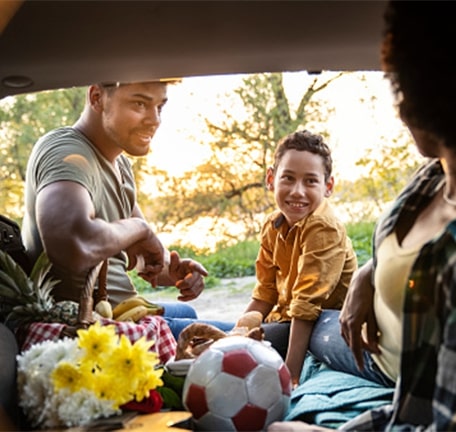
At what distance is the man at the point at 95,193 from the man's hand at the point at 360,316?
282 mm

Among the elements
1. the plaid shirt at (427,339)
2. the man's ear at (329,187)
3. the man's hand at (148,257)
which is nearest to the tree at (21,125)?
the man's hand at (148,257)

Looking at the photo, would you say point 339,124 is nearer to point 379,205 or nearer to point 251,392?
point 379,205

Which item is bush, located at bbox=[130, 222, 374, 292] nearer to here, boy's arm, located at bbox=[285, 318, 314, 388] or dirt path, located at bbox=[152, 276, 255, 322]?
dirt path, located at bbox=[152, 276, 255, 322]

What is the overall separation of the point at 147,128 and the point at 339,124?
323 mm

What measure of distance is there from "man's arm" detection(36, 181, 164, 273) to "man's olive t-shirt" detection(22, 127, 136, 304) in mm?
11

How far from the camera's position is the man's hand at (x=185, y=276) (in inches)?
43.8

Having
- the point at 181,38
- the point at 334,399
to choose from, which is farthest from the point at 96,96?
the point at 334,399

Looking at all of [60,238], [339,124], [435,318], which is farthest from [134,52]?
[435,318]

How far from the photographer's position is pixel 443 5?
67 centimetres

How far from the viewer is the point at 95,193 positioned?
960 mm

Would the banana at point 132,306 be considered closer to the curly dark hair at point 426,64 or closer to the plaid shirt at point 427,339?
the plaid shirt at point 427,339

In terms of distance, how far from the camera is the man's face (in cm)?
97

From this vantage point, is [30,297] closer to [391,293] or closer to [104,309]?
[104,309]

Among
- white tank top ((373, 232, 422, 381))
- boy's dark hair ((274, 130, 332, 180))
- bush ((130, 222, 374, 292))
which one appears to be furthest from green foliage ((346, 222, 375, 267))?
white tank top ((373, 232, 422, 381))
